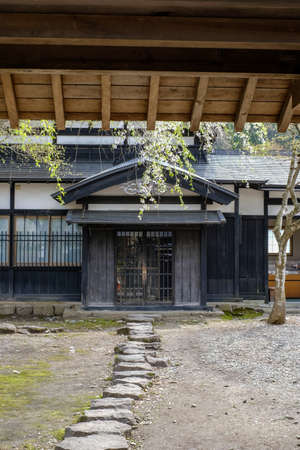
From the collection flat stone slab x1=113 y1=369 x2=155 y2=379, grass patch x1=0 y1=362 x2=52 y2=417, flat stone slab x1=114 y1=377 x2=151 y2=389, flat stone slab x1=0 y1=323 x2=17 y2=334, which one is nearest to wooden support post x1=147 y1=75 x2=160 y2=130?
grass patch x1=0 y1=362 x2=52 y2=417

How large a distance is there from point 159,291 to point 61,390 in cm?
736

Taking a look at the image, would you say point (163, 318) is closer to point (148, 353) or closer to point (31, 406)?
point (148, 353)

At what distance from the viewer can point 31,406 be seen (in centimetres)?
639

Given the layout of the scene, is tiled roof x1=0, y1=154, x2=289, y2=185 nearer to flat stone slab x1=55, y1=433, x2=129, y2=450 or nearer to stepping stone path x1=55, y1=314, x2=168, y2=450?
stepping stone path x1=55, y1=314, x2=168, y2=450

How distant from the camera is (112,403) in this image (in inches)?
233

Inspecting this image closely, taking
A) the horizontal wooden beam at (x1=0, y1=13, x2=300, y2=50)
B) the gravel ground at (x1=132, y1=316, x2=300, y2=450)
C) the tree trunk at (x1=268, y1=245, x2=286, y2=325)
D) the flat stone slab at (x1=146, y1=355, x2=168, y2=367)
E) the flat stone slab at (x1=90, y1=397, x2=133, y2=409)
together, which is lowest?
the gravel ground at (x1=132, y1=316, x2=300, y2=450)

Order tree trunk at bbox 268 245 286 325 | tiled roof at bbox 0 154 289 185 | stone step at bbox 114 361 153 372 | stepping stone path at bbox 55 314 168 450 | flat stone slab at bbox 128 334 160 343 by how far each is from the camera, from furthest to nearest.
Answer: tiled roof at bbox 0 154 289 185 < tree trunk at bbox 268 245 286 325 < flat stone slab at bbox 128 334 160 343 < stone step at bbox 114 361 153 372 < stepping stone path at bbox 55 314 168 450

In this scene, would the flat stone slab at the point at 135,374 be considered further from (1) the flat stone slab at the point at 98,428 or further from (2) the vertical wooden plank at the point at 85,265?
(2) the vertical wooden plank at the point at 85,265

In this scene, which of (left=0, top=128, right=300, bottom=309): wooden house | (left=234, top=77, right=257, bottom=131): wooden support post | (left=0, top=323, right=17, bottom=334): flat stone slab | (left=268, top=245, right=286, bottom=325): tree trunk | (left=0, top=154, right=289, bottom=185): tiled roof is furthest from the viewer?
(left=0, top=154, right=289, bottom=185): tiled roof

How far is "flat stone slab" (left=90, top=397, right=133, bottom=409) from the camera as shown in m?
5.79

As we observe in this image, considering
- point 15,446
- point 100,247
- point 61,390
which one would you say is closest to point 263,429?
point 15,446

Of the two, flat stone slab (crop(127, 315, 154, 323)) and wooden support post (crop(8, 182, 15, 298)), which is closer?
flat stone slab (crop(127, 315, 154, 323))

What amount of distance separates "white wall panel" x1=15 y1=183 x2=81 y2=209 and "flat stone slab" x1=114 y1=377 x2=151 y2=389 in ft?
28.8

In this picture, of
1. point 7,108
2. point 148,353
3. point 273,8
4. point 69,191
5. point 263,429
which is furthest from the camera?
point 69,191
